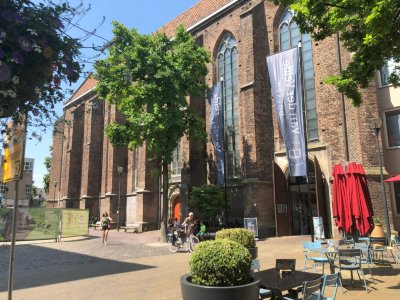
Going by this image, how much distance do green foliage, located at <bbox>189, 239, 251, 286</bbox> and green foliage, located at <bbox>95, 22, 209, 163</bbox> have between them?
1515 cm

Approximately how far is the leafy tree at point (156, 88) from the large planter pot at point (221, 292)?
15438 mm

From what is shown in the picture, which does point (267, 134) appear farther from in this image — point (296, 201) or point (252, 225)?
point (252, 225)

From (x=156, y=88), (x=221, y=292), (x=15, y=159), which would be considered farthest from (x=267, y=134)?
(x=15, y=159)

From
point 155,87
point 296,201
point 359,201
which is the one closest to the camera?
point 359,201

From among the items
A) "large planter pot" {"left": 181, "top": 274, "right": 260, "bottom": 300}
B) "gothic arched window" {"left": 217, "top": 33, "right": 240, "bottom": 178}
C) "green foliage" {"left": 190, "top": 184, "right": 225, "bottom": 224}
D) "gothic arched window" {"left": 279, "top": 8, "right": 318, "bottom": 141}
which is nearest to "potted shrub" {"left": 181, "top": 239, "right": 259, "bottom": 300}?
"large planter pot" {"left": 181, "top": 274, "right": 260, "bottom": 300}

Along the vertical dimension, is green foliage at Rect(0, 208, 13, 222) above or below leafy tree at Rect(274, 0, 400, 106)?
below

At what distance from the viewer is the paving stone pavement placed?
27.7 feet

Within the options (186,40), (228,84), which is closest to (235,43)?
(228,84)

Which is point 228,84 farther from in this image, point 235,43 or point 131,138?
point 131,138

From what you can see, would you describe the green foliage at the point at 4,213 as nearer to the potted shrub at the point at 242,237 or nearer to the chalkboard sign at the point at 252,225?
the chalkboard sign at the point at 252,225

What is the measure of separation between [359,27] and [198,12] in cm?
2464

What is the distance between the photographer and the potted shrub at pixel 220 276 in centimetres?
495

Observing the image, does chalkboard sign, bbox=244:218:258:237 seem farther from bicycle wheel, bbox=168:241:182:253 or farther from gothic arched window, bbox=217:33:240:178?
gothic arched window, bbox=217:33:240:178

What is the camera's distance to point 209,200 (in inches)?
912
